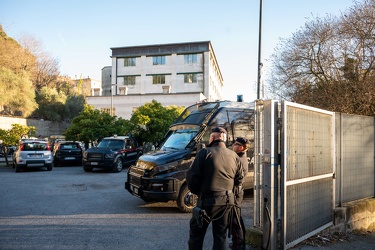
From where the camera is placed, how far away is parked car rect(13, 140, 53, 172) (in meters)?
15.8

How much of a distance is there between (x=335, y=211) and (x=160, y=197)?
142 inches

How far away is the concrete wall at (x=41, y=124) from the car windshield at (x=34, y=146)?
17.1m

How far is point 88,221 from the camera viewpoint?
652cm

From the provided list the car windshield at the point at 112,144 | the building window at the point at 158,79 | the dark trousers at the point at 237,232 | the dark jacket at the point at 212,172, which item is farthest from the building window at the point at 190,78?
the dark jacket at the point at 212,172

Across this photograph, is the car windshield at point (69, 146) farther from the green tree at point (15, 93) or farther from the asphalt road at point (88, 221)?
the green tree at point (15, 93)

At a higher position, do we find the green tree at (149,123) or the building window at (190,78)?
the building window at (190,78)

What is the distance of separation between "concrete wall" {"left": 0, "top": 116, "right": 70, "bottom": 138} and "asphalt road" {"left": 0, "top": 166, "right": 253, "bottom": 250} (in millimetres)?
24024

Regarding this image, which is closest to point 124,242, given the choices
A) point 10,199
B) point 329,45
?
point 10,199

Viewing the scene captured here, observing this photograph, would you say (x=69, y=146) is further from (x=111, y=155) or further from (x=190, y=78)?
(x=190, y=78)

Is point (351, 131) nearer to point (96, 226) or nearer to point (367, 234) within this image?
point (367, 234)

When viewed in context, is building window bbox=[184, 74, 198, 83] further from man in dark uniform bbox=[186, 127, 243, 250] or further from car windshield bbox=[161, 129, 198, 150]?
man in dark uniform bbox=[186, 127, 243, 250]

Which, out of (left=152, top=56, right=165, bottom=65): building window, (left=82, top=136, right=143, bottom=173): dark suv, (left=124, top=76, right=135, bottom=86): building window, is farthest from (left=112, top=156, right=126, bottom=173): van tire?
(left=124, top=76, right=135, bottom=86): building window

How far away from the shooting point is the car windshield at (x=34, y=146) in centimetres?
1619

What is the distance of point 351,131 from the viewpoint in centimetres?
609
